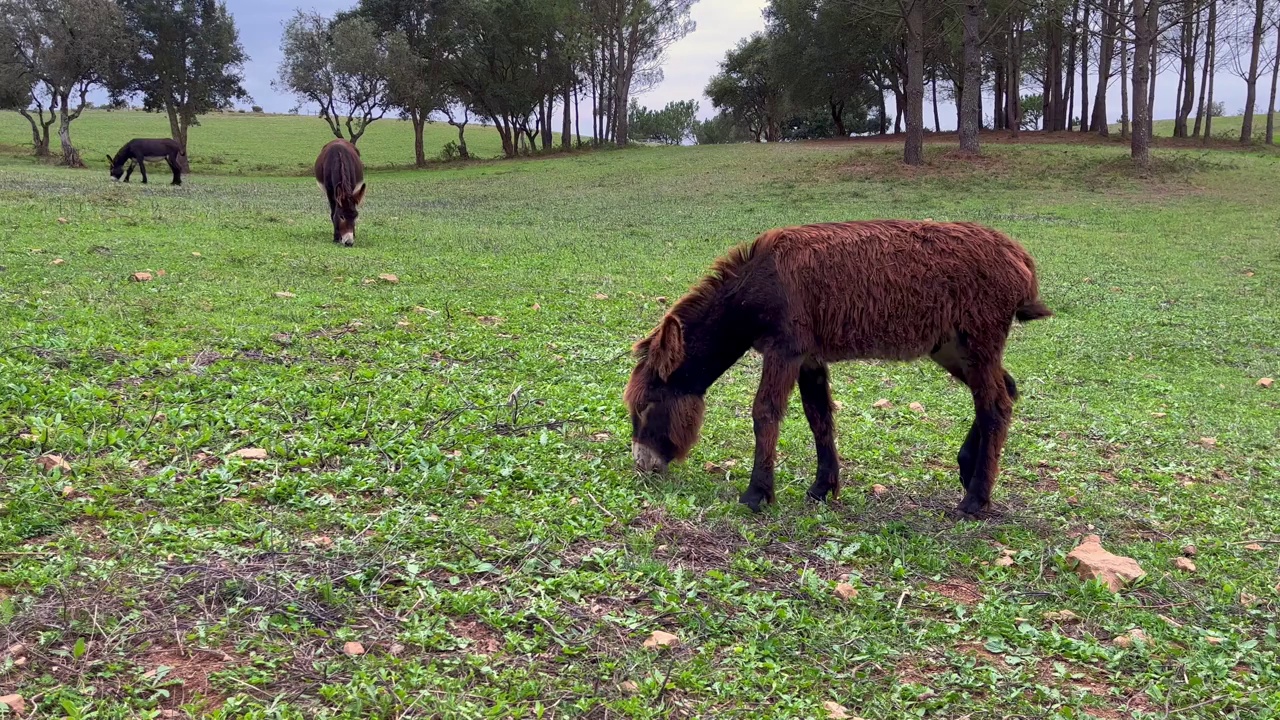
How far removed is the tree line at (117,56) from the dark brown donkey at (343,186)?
98.7 ft

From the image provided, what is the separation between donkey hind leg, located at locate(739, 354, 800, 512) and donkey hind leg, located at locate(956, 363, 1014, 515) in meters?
1.31

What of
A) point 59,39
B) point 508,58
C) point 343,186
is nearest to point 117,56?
point 59,39

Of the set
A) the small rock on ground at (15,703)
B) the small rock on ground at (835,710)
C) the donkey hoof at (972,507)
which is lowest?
the small rock on ground at (835,710)

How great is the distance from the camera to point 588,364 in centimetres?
873

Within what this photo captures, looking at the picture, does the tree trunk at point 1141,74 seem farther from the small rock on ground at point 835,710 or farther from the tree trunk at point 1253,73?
the small rock on ground at point 835,710

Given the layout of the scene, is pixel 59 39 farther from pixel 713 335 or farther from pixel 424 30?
pixel 713 335

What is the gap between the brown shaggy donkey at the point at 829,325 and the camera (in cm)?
554

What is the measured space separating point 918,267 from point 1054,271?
1204cm

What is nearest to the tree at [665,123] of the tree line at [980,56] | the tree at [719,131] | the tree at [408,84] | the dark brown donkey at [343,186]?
the tree at [719,131]

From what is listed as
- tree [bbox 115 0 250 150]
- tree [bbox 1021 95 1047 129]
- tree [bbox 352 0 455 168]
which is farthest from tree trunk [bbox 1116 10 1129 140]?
tree [bbox 115 0 250 150]

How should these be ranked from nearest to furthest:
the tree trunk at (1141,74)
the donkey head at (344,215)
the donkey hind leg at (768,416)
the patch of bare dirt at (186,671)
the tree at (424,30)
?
the patch of bare dirt at (186,671) → the donkey hind leg at (768,416) → the donkey head at (344,215) → the tree trunk at (1141,74) → the tree at (424,30)

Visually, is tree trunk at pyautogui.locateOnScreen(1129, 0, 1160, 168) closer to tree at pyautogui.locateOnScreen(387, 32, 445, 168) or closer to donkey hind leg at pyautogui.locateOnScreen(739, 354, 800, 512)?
donkey hind leg at pyautogui.locateOnScreen(739, 354, 800, 512)

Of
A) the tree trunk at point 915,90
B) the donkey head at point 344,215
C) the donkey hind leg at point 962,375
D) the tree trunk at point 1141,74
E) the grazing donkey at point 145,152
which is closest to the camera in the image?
the donkey hind leg at point 962,375

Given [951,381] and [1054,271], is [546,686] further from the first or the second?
[1054,271]
